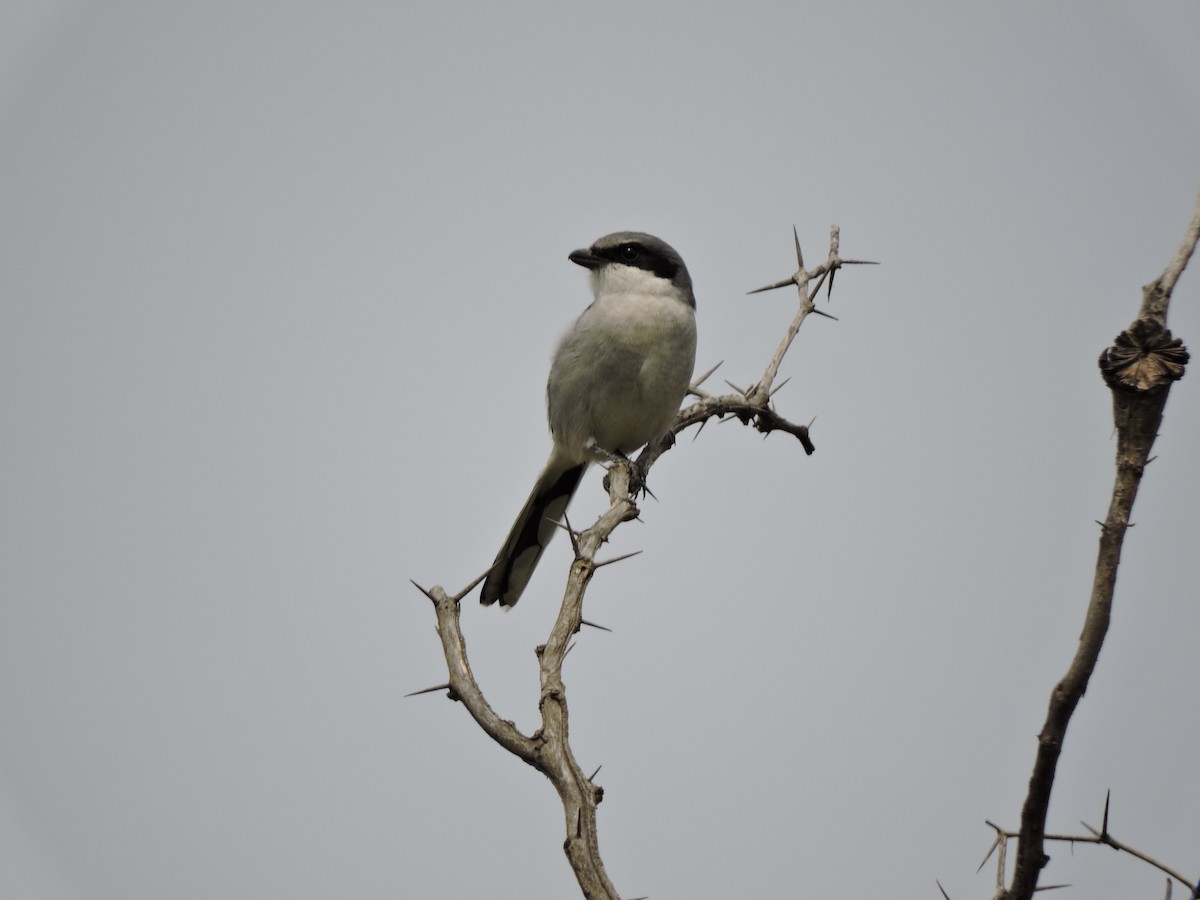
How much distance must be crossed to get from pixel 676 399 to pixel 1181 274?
382 cm

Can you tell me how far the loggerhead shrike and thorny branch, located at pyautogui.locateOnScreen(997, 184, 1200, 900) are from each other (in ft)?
11.2

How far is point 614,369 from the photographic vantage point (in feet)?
19.7

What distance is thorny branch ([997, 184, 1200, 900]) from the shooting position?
2346mm

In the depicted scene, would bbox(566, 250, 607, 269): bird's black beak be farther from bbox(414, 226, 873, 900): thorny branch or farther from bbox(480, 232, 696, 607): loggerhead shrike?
bbox(414, 226, 873, 900): thorny branch

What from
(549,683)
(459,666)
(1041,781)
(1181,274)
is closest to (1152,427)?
(1181,274)

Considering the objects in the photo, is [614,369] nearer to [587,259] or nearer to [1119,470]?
[587,259]

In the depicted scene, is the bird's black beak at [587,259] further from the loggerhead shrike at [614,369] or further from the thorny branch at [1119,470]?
the thorny branch at [1119,470]

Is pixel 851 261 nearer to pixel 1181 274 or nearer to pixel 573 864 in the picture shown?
pixel 1181 274

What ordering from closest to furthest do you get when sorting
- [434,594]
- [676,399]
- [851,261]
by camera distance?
[434,594]
[851,261]
[676,399]

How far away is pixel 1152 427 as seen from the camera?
2441 millimetres

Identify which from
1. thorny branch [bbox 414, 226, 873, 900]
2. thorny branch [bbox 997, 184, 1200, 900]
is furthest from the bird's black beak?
thorny branch [bbox 997, 184, 1200, 900]

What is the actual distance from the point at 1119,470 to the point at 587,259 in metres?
4.51

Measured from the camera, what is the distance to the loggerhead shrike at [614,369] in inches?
236

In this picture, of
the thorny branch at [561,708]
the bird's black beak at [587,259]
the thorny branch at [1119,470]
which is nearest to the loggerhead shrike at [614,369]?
the bird's black beak at [587,259]
